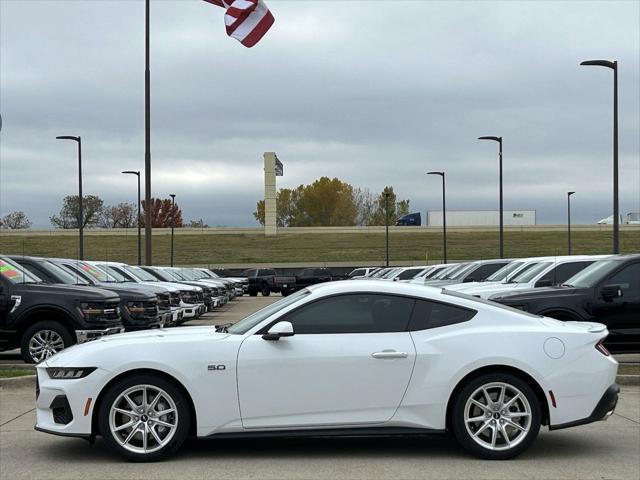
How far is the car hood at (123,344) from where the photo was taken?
286 inches

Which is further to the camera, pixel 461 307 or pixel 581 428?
pixel 581 428

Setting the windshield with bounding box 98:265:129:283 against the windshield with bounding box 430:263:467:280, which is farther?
the windshield with bounding box 430:263:467:280

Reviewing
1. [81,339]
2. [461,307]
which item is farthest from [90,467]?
[81,339]

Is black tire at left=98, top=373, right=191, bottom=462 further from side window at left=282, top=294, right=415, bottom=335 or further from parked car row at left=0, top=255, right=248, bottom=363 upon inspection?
parked car row at left=0, top=255, right=248, bottom=363

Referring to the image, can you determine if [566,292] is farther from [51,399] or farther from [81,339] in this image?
[51,399]

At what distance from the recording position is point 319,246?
95.8 meters

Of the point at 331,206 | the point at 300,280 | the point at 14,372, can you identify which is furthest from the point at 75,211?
the point at 14,372

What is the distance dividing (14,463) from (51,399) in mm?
630

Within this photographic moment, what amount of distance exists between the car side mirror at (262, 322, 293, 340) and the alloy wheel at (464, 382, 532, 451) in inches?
61.7

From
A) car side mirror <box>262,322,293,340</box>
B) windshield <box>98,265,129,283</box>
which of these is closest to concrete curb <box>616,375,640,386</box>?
car side mirror <box>262,322,293,340</box>

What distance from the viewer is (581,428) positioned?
891 centimetres

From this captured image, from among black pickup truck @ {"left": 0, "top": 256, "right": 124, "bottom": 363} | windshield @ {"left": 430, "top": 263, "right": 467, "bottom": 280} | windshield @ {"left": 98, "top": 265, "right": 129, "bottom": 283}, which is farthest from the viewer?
windshield @ {"left": 430, "top": 263, "right": 467, "bottom": 280}

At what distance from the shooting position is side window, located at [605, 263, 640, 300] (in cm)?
1344

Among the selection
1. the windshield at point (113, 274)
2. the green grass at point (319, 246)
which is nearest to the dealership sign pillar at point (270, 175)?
the green grass at point (319, 246)
